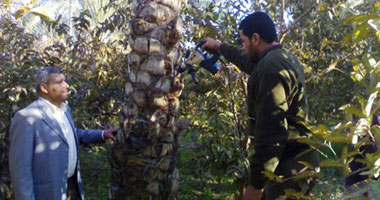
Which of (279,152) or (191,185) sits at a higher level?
(279,152)

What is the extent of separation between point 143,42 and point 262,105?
46.7 inches

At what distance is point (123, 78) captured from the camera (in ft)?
17.2

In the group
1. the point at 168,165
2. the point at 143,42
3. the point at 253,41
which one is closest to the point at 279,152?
the point at 253,41

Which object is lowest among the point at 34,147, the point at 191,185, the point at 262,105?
the point at 191,185

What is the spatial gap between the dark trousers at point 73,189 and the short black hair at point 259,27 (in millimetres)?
1762

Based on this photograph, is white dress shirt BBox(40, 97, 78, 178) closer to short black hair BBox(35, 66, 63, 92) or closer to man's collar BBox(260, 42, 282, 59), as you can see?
short black hair BBox(35, 66, 63, 92)

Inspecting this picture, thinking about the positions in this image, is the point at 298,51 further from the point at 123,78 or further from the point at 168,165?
the point at 168,165

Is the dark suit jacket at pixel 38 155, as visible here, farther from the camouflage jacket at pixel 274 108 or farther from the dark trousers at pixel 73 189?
the camouflage jacket at pixel 274 108

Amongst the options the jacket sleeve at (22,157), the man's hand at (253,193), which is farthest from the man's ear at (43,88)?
the man's hand at (253,193)

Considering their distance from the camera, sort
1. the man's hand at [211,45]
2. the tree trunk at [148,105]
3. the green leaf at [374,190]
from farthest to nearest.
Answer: the man's hand at [211,45] < the tree trunk at [148,105] < the green leaf at [374,190]

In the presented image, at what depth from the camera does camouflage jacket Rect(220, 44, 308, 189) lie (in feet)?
8.47

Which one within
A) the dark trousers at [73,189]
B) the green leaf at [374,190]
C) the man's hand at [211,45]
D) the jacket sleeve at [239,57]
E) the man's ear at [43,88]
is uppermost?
the man's hand at [211,45]

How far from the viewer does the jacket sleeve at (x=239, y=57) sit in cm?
331

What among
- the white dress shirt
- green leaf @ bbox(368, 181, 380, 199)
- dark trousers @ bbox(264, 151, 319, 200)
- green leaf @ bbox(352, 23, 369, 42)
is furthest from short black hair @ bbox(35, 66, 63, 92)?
green leaf @ bbox(368, 181, 380, 199)
